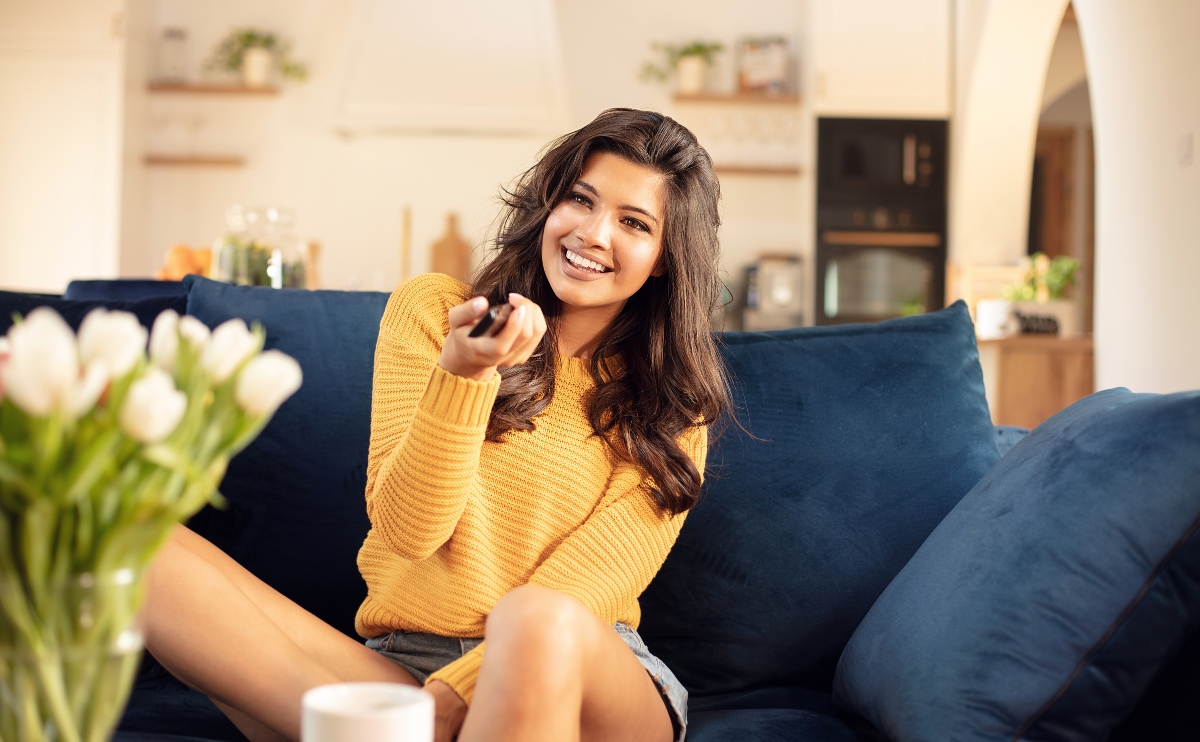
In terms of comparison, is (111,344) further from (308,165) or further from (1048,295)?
(308,165)

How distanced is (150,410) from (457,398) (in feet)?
2.18

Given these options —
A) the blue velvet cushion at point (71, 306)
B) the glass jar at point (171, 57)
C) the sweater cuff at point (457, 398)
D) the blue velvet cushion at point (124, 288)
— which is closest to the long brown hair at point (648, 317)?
the sweater cuff at point (457, 398)

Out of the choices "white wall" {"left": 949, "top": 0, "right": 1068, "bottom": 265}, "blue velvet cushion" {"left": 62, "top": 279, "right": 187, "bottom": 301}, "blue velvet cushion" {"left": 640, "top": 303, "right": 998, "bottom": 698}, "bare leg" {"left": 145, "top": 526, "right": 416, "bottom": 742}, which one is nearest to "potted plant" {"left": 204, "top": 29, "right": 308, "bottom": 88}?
"white wall" {"left": 949, "top": 0, "right": 1068, "bottom": 265}

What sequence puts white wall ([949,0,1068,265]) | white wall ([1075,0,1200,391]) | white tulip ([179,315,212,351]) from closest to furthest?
white tulip ([179,315,212,351])
white wall ([1075,0,1200,391])
white wall ([949,0,1068,265])

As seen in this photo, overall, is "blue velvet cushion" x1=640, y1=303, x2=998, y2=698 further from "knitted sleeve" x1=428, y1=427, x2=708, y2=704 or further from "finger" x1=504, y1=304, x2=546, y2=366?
"finger" x1=504, y1=304, x2=546, y2=366

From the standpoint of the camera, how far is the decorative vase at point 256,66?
5938 millimetres

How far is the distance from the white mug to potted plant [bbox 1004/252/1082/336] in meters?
4.29

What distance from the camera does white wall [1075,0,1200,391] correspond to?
9.99 feet

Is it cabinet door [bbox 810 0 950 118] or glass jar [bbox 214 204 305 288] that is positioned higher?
cabinet door [bbox 810 0 950 118]

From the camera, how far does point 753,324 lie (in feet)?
19.4

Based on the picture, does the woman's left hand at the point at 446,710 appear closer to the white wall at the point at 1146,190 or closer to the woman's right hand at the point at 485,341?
the woman's right hand at the point at 485,341

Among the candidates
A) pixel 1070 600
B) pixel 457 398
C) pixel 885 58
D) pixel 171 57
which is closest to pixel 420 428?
pixel 457 398

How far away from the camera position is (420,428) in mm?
1182

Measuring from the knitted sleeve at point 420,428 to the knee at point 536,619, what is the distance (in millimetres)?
223
